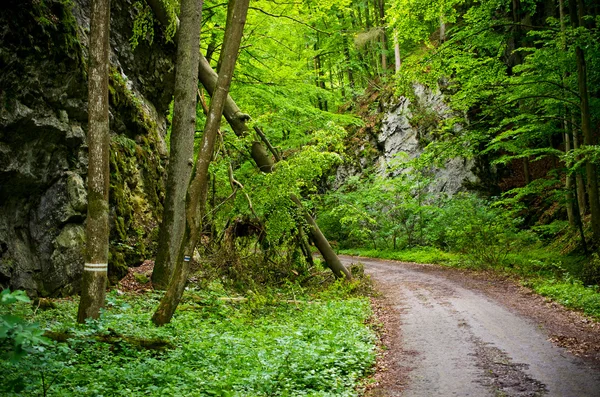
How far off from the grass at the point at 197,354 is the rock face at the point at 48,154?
97 cm

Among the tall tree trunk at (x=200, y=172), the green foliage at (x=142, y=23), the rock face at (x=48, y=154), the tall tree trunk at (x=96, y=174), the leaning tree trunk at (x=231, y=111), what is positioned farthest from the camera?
the leaning tree trunk at (x=231, y=111)

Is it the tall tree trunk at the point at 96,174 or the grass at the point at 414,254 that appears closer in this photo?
the tall tree trunk at the point at 96,174

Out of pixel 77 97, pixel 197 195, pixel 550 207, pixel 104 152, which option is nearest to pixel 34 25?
pixel 77 97

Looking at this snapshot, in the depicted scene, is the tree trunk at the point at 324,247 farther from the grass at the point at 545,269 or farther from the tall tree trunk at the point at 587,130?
the tall tree trunk at the point at 587,130

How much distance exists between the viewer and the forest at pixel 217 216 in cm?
574

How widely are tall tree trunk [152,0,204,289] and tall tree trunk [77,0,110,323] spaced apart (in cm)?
286

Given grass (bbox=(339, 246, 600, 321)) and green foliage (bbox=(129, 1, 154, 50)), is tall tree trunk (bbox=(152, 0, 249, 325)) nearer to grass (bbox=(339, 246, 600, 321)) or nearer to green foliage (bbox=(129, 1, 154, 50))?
green foliage (bbox=(129, 1, 154, 50))

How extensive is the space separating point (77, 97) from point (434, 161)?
439 inches

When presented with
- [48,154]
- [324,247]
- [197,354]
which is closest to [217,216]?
[324,247]

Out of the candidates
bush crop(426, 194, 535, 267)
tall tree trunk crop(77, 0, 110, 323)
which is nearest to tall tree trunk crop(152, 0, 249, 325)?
tall tree trunk crop(77, 0, 110, 323)

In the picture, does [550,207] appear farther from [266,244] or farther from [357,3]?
[357,3]

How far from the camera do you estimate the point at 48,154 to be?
816 cm

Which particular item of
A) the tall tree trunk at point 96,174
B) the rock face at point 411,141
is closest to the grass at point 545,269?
the rock face at point 411,141

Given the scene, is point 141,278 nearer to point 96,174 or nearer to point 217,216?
point 217,216
